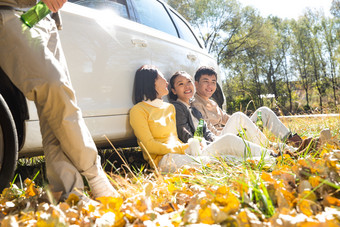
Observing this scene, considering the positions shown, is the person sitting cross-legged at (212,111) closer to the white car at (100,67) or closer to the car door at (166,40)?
the car door at (166,40)

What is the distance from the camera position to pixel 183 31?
4.61m

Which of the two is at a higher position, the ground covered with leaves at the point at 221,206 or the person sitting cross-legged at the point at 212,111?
the person sitting cross-legged at the point at 212,111

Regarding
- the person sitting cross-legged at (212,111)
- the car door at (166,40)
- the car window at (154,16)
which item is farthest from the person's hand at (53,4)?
the person sitting cross-legged at (212,111)

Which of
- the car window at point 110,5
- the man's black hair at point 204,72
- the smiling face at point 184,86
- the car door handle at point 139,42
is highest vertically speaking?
the car window at point 110,5

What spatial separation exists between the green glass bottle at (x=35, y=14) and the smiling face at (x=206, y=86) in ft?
7.80

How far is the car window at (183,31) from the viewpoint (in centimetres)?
446

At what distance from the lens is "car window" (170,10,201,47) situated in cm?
446

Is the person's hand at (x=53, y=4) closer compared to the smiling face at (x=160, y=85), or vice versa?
the person's hand at (x=53, y=4)

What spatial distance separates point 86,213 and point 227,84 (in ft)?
107

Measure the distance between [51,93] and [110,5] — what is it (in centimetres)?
162

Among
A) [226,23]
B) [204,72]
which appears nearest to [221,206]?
[204,72]

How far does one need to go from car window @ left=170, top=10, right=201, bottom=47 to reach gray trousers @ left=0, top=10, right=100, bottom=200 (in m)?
2.74

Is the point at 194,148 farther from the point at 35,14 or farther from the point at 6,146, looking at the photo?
the point at 35,14

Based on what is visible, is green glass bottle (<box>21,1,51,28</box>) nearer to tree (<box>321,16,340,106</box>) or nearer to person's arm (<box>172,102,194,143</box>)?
person's arm (<box>172,102,194,143</box>)
